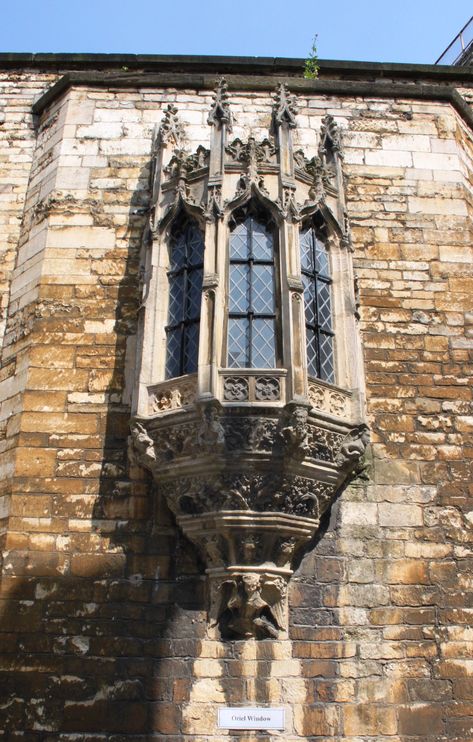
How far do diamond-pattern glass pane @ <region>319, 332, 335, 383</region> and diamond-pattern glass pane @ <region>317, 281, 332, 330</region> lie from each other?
0.43ft

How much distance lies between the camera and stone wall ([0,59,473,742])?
6.11 meters

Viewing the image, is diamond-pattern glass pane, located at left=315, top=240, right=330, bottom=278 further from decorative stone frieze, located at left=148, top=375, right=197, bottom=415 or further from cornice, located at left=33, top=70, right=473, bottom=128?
cornice, located at left=33, top=70, right=473, bottom=128

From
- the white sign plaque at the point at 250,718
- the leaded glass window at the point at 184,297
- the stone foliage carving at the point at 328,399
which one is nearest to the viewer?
the white sign plaque at the point at 250,718

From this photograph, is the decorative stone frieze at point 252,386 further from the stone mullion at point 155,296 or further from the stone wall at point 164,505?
the stone wall at point 164,505

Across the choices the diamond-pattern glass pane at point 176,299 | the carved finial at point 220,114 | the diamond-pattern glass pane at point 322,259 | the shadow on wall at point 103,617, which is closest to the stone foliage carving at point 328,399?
the diamond-pattern glass pane at point 322,259

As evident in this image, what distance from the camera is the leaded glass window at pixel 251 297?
655 centimetres

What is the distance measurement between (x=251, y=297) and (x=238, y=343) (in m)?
0.52

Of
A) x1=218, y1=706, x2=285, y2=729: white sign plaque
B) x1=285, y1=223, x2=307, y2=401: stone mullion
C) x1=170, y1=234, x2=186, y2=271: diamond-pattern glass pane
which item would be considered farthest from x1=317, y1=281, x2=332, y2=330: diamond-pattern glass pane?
x1=218, y1=706, x2=285, y2=729: white sign plaque

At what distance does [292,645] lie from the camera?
622 cm

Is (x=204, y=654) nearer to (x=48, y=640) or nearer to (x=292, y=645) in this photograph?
(x=292, y=645)

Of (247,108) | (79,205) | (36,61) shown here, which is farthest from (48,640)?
(36,61)

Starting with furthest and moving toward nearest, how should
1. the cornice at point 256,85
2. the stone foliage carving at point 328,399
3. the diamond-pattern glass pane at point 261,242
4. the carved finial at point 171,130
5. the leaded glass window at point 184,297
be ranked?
the cornice at point 256,85 < the carved finial at point 171,130 < the diamond-pattern glass pane at point 261,242 < the leaded glass window at point 184,297 < the stone foliage carving at point 328,399

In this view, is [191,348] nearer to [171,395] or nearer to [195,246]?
[171,395]

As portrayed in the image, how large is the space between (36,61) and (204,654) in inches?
305
